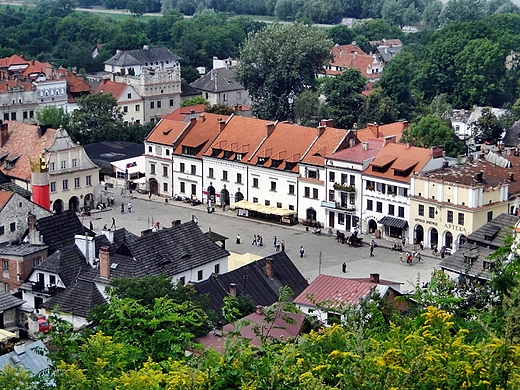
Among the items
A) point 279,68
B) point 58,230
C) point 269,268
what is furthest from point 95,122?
point 269,268

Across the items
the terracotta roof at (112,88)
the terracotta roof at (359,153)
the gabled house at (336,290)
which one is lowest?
the terracotta roof at (112,88)

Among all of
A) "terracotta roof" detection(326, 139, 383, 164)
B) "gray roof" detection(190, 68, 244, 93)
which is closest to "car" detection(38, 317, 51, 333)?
"terracotta roof" detection(326, 139, 383, 164)

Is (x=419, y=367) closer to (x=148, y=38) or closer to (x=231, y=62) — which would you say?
(x=231, y=62)

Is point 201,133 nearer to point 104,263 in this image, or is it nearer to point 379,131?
point 379,131

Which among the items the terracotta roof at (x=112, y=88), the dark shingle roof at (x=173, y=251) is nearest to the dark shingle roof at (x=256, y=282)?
the dark shingle roof at (x=173, y=251)

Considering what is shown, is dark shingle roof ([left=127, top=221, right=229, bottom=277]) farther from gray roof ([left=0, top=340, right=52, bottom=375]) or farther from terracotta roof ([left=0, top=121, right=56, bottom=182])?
terracotta roof ([left=0, top=121, right=56, bottom=182])

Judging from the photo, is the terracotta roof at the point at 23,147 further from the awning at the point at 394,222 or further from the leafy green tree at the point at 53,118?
the awning at the point at 394,222
